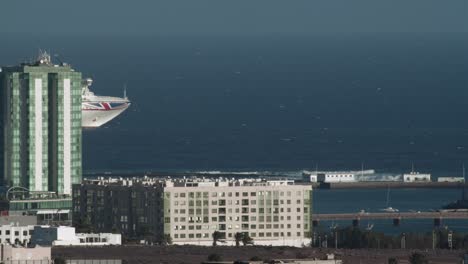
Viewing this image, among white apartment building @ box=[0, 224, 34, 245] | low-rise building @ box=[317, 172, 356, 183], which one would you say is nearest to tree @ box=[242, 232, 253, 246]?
white apartment building @ box=[0, 224, 34, 245]

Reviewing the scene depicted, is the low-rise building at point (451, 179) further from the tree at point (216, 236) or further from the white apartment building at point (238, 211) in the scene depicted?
the tree at point (216, 236)

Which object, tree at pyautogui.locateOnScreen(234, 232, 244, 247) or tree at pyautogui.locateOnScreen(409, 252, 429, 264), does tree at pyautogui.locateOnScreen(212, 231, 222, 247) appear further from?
tree at pyautogui.locateOnScreen(409, 252, 429, 264)

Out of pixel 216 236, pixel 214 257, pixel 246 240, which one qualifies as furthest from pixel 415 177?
pixel 214 257

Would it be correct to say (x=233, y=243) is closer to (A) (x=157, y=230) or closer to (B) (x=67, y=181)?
(A) (x=157, y=230)

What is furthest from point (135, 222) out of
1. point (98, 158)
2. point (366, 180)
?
point (98, 158)

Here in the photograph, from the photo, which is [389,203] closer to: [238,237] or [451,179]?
[451,179]

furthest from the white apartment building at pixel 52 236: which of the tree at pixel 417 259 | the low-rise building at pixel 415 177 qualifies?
the low-rise building at pixel 415 177
